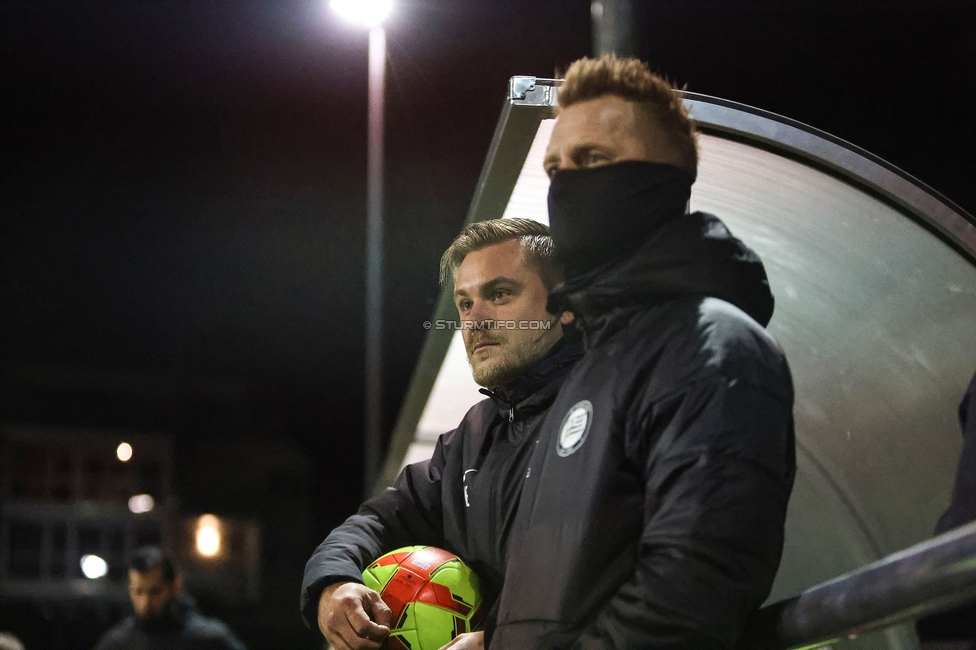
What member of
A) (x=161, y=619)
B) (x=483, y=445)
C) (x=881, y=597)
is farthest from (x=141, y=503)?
(x=881, y=597)

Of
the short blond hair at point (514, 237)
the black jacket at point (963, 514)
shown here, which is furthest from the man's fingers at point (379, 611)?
the black jacket at point (963, 514)

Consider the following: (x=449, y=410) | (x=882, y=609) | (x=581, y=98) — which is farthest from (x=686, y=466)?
(x=449, y=410)

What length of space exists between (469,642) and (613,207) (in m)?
1.14

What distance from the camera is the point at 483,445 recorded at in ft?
10.9

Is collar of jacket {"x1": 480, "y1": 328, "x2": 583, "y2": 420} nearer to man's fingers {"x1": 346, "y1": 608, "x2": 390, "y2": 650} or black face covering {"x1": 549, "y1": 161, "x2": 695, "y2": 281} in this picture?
black face covering {"x1": 549, "y1": 161, "x2": 695, "y2": 281}

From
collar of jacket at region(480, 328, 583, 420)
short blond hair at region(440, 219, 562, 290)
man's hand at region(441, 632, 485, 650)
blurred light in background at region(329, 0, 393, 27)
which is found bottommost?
man's hand at region(441, 632, 485, 650)

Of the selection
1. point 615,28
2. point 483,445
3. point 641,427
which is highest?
point 615,28

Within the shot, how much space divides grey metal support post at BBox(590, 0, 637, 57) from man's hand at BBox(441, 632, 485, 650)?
2328 mm

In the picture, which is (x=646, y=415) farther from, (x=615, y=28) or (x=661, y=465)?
(x=615, y=28)

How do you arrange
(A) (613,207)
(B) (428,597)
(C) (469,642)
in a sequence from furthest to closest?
1. (B) (428,597)
2. (C) (469,642)
3. (A) (613,207)

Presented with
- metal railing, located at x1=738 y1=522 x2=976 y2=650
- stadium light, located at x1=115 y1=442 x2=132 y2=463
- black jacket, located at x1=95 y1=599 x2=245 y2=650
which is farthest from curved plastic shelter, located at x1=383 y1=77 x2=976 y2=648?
stadium light, located at x1=115 y1=442 x2=132 y2=463

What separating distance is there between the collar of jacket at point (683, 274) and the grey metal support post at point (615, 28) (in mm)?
1793

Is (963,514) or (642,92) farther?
(642,92)

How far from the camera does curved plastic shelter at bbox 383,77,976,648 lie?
3.24m
